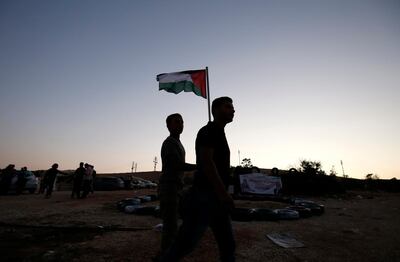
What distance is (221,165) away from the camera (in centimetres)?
237

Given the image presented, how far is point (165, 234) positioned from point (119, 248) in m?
1.55

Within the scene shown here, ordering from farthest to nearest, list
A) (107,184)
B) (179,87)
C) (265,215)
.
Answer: (107,184), (179,87), (265,215)

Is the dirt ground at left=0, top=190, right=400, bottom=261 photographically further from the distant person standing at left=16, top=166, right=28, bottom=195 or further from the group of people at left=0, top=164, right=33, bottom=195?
the distant person standing at left=16, top=166, right=28, bottom=195

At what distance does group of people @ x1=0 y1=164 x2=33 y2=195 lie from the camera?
14.8m

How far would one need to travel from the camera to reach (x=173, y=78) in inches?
402

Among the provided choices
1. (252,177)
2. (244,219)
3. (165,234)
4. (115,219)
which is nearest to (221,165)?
(165,234)

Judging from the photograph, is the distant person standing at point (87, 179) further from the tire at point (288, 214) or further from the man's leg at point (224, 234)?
the man's leg at point (224, 234)

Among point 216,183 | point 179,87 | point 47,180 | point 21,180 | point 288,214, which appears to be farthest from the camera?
point 21,180

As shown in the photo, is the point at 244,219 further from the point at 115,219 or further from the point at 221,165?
the point at 221,165

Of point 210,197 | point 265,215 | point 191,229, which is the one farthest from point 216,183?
point 265,215

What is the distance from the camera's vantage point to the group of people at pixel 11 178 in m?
14.8

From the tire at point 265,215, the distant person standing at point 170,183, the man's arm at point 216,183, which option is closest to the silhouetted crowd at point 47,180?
the tire at point 265,215

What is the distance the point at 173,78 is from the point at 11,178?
12.2 metres

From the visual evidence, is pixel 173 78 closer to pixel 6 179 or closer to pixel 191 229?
pixel 191 229
